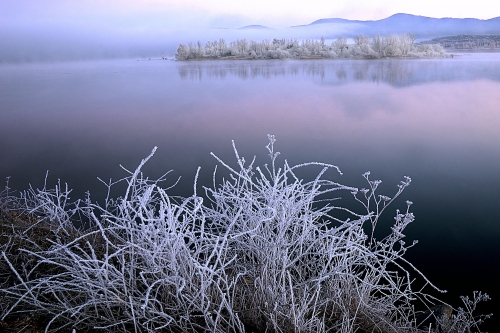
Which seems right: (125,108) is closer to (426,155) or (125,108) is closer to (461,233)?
(426,155)

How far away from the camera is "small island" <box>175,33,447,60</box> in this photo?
771 inches

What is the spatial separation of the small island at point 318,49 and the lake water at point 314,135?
23.3ft

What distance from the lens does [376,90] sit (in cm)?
1110

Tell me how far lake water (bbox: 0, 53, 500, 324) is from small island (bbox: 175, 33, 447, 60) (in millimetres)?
7100

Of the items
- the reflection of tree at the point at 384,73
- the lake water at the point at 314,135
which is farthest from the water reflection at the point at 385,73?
the lake water at the point at 314,135

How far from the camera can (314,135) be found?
667 cm

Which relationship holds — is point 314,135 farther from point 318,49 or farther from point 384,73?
point 318,49

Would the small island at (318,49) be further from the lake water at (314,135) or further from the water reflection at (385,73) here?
the lake water at (314,135)

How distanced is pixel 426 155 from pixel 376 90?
5901 mm

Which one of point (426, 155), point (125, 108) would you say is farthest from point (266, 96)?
point (426, 155)

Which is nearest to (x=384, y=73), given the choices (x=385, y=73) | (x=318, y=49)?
(x=385, y=73)

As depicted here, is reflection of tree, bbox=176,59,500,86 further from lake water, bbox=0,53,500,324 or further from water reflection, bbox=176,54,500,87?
lake water, bbox=0,53,500,324

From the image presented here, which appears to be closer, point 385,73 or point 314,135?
point 314,135

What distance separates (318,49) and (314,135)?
1615cm
